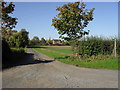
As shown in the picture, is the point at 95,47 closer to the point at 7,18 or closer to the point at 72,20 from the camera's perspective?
the point at 72,20

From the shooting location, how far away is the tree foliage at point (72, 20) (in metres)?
16.2

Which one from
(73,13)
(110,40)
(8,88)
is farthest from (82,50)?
(8,88)

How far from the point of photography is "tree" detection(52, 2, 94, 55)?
1617 centimetres

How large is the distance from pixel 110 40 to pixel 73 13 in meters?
5.64

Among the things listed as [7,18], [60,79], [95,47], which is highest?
[7,18]

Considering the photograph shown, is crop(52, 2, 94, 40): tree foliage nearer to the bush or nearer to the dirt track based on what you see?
the bush

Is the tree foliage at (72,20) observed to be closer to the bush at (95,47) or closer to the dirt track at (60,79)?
the bush at (95,47)

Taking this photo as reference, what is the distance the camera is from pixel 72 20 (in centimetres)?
1580

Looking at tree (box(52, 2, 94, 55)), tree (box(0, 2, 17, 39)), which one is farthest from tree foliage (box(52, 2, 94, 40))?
tree (box(0, 2, 17, 39))

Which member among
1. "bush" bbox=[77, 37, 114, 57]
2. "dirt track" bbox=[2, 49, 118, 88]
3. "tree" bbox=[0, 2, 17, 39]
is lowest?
"dirt track" bbox=[2, 49, 118, 88]

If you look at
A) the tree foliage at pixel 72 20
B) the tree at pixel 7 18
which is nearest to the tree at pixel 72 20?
the tree foliage at pixel 72 20

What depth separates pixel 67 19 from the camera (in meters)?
16.5

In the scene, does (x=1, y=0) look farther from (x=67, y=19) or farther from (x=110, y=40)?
(x=110, y=40)

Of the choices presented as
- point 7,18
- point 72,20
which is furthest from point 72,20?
point 7,18
